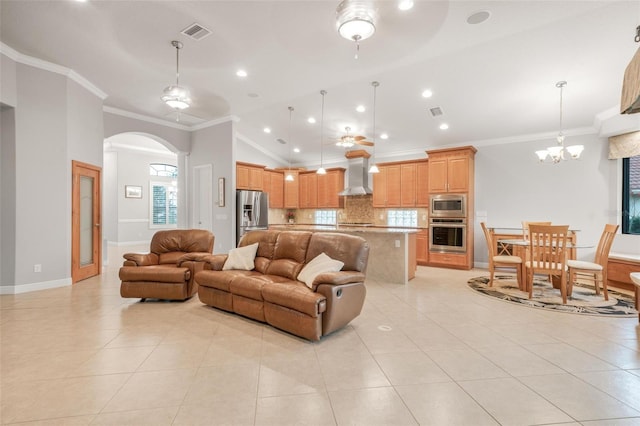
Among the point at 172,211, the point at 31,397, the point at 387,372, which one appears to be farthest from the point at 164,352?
the point at 172,211

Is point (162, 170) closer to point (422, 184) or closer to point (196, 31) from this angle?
point (196, 31)

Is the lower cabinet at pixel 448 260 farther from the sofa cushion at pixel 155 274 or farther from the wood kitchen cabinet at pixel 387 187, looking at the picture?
the sofa cushion at pixel 155 274

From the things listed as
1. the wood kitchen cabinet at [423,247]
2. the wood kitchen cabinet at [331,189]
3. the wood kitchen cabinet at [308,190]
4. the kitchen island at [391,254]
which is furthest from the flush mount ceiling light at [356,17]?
the wood kitchen cabinet at [308,190]

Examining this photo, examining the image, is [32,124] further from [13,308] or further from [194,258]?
[194,258]

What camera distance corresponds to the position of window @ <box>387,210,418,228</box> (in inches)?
304

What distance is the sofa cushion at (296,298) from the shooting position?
8.82 ft

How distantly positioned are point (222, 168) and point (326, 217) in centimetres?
366

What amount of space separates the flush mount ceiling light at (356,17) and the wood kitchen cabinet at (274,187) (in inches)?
241

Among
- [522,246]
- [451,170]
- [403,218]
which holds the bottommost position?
[522,246]

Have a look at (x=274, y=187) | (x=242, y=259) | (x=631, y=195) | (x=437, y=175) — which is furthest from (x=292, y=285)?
(x=631, y=195)

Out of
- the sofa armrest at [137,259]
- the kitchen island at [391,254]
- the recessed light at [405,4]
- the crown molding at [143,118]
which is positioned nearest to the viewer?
the recessed light at [405,4]

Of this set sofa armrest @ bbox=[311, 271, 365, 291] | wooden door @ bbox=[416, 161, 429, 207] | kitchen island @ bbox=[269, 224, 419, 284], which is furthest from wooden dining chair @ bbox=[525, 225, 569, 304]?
wooden door @ bbox=[416, 161, 429, 207]

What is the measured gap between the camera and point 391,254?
5363 mm

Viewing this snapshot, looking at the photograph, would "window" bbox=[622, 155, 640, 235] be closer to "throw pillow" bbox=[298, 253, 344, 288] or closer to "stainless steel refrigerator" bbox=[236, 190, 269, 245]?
"throw pillow" bbox=[298, 253, 344, 288]
